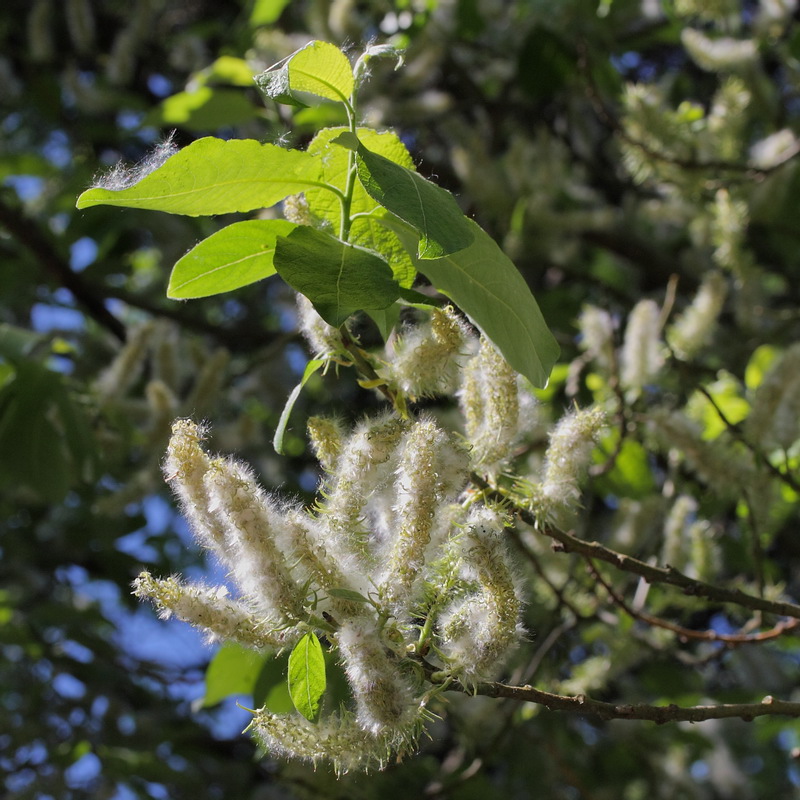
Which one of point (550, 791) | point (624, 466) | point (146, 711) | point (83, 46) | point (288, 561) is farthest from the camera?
point (83, 46)

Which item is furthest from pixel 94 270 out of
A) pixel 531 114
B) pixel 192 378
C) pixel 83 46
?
pixel 531 114

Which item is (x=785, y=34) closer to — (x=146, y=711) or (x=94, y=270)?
(x=94, y=270)

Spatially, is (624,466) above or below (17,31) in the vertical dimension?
below

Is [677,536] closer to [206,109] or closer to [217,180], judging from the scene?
[217,180]

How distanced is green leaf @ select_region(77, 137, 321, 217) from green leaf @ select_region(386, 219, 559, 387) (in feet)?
0.61

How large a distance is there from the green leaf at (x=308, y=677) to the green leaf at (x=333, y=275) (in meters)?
0.33

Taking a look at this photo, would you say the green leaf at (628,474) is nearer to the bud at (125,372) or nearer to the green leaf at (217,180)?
the bud at (125,372)

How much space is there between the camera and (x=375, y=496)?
1065 mm

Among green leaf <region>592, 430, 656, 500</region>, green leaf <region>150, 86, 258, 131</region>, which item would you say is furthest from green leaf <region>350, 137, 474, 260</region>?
green leaf <region>150, 86, 258, 131</region>

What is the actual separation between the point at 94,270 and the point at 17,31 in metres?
1.95

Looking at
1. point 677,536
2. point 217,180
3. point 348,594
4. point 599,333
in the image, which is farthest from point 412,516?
point 599,333

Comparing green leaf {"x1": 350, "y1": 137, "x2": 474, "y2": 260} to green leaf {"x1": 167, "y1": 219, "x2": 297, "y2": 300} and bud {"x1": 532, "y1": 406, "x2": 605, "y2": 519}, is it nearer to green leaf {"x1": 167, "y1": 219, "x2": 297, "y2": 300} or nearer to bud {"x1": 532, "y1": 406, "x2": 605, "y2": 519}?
green leaf {"x1": 167, "y1": 219, "x2": 297, "y2": 300}

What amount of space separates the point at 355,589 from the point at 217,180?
46 centimetres

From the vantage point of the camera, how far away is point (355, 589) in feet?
3.08
